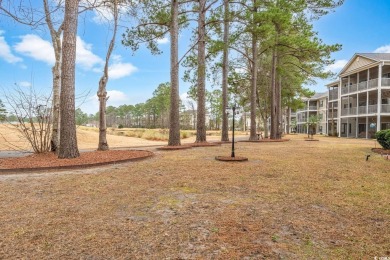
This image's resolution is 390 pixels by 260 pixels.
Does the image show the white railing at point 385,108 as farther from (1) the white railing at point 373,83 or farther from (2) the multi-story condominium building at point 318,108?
(2) the multi-story condominium building at point 318,108

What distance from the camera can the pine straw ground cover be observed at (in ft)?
8.88

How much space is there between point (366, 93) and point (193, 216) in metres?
35.6

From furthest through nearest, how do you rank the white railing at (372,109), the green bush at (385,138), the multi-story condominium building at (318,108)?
the multi-story condominium building at (318,108), the white railing at (372,109), the green bush at (385,138)

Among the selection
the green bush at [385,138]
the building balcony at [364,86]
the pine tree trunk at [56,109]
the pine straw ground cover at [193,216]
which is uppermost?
the building balcony at [364,86]

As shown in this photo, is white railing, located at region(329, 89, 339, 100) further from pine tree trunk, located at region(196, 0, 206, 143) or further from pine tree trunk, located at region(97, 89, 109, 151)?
pine tree trunk, located at region(97, 89, 109, 151)

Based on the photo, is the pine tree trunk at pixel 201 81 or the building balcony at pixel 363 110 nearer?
the pine tree trunk at pixel 201 81

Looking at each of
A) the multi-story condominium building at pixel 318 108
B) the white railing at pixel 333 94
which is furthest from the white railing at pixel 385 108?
the multi-story condominium building at pixel 318 108

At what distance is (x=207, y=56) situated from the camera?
61.1 feet

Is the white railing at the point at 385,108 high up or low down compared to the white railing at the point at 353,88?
down

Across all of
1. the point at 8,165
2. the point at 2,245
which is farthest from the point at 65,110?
the point at 2,245

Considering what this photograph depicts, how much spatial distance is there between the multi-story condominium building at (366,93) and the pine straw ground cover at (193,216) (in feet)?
78.8

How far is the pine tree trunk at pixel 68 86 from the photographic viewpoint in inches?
333

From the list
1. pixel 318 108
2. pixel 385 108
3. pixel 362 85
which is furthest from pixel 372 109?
pixel 318 108

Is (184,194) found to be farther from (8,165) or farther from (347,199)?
(8,165)
